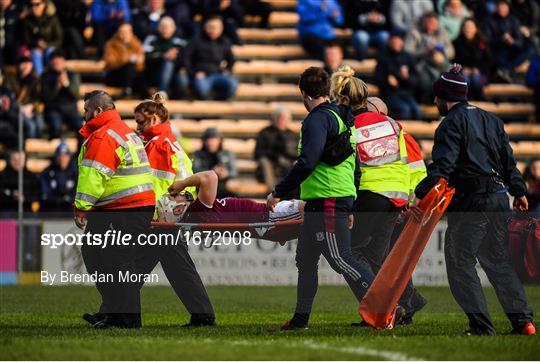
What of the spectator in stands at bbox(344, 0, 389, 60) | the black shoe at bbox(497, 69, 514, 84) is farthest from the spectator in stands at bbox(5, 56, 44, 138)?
the black shoe at bbox(497, 69, 514, 84)

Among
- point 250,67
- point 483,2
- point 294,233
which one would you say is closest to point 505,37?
point 483,2

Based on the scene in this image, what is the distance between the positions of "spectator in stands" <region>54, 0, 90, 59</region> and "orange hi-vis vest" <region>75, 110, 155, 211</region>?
12.2 m

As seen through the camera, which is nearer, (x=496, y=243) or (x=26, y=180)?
(x=496, y=243)

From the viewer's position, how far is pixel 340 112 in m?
10.6

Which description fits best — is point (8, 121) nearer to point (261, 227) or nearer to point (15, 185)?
point (15, 185)

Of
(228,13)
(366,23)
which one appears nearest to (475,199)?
(228,13)

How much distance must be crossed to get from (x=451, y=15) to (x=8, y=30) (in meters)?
7.79

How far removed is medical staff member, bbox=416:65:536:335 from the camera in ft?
33.1

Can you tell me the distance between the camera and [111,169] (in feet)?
34.8

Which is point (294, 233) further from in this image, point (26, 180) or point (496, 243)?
point (26, 180)

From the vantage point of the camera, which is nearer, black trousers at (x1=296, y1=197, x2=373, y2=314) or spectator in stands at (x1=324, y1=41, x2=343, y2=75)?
black trousers at (x1=296, y1=197, x2=373, y2=314)

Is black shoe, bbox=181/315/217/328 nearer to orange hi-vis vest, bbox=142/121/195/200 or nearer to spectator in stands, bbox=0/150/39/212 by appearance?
orange hi-vis vest, bbox=142/121/195/200

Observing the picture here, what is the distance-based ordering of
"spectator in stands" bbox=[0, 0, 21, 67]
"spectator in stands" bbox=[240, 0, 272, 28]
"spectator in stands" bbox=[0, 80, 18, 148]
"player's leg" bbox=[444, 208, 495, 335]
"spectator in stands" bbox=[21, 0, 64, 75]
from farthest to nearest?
"spectator in stands" bbox=[240, 0, 272, 28] → "spectator in stands" bbox=[0, 0, 21, 67] → "spectator in stands" bbox=[21, 0, 64, 75] → "spectator in stands" bbox=[0, 80, 18, 148] → "player's leg" bbox=[444, 208, 495, 335]

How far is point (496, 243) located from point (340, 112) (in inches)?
62.8
